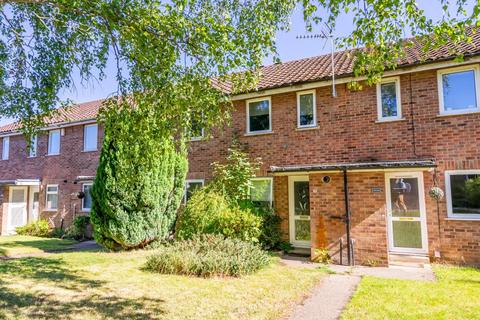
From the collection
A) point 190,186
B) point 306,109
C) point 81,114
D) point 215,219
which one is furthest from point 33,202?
point 306,109

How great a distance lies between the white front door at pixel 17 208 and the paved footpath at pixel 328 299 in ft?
59.4

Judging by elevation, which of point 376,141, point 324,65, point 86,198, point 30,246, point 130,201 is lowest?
point 30,246

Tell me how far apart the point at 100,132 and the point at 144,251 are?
7.96 m

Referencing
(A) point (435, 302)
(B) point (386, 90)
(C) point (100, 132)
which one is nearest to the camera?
(A) point (435, 302)

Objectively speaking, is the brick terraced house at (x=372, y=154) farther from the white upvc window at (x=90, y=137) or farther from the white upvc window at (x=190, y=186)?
the white upvc window at (x=90, y=137)

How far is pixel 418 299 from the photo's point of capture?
6152mm

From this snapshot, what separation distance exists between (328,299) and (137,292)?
3.79 meters

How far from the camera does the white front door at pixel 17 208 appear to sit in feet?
60.1

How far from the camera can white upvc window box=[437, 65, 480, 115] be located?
29.7ft

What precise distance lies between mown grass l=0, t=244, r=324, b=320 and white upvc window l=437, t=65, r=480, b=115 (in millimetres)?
6104

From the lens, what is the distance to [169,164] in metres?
12.0

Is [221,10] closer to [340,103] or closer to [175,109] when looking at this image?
[175,109]

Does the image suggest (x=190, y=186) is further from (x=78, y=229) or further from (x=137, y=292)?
(x=137, y=292)

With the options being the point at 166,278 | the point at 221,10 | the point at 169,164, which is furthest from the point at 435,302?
the point at 169,164
